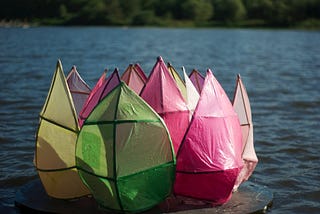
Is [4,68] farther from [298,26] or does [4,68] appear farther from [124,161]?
[298,26]

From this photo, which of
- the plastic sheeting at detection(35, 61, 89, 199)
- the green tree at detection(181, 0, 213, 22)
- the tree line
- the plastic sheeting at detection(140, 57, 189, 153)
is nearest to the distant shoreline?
the tree line

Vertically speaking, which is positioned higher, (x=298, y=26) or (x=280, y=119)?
(x=298, y=26)

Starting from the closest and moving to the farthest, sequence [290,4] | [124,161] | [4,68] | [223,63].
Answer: [124,161] → [4,68] → [223,63] → [290,4]

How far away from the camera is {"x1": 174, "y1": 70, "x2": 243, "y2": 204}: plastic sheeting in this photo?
841 centimetres

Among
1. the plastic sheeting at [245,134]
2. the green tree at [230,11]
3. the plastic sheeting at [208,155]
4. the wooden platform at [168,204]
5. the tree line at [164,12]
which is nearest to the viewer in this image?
the plastic sheeting at [208,155]

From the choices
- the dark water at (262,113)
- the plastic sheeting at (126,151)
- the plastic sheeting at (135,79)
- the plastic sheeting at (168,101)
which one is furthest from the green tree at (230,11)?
the plastic sheeting at (126,151)

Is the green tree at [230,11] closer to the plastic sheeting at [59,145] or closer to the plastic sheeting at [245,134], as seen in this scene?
the plastic sheeting at [245,134]

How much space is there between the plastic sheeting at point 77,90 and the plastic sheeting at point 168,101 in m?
1.87

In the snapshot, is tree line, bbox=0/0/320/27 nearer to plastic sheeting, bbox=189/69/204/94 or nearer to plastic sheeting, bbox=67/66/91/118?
plastic sheeting, bbox=189/69/204/94

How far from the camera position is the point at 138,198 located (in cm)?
824

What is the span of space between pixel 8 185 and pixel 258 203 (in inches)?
182

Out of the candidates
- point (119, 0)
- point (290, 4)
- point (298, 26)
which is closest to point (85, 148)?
point (298, 26)

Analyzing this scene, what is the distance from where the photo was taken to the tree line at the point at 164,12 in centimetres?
12675

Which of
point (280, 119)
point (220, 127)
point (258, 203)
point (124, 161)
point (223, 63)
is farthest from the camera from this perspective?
point (223, 63)
